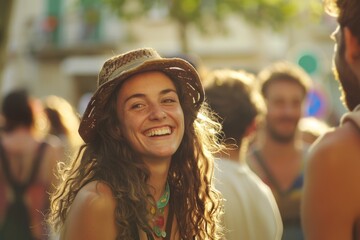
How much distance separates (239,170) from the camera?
17.8 feet

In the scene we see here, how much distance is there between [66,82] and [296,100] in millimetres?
31755

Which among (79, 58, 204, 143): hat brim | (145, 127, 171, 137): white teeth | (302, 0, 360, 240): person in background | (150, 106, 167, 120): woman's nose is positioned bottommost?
(302, 0, 360, 240): person in background

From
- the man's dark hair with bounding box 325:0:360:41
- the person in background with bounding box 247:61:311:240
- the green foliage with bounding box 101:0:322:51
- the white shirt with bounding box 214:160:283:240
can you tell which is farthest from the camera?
the green foliage with bounding box 101:0:322:51

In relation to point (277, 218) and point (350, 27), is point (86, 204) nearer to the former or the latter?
point (350, 27)

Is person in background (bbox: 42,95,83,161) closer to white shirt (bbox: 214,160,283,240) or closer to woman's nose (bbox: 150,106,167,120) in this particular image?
white shirt (bbox: 214,160,283,240)

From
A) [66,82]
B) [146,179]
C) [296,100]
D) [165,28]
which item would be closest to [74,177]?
[146,179]

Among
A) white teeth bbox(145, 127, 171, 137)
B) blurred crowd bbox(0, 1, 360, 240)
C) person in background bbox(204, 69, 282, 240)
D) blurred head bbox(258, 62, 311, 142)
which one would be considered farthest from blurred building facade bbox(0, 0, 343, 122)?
white teeth bbox(145, 127, 171, 137)

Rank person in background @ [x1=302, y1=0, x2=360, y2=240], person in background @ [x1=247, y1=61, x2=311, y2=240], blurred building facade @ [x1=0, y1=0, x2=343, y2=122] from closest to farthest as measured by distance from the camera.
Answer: person in background @ [x1=302, y1=0, x2=360, y2=240] < person in background @ [x1=247, y1=61, x2=311, y2=240] < blurred building facade @ [x1=0, y1=0, x2=343, y2=122]

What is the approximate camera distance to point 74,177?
411 cm

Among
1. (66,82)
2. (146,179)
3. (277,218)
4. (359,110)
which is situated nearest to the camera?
(359,110)

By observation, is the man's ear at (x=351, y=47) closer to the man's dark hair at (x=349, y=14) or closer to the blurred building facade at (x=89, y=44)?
the man's dark hair at (x=349, y=14)

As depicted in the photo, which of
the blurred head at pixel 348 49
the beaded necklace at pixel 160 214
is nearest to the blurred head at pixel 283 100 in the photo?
the beaded necklace at pixel 160 214

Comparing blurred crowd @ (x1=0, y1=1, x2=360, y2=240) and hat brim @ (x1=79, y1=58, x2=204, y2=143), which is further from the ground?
hat brim @ (x1=79, y1=58, x2=204, y2=143)

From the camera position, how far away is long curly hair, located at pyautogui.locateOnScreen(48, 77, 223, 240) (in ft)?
13.0
